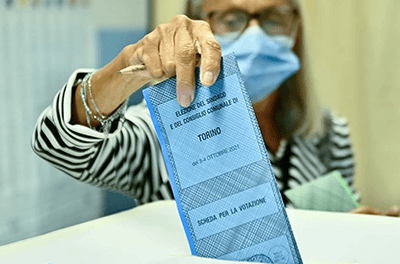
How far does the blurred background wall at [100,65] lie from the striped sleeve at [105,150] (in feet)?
1.39

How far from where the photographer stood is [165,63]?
53 cm

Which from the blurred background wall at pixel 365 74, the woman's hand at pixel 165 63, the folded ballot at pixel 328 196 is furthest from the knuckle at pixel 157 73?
the blurred background wall at pixel 365 74

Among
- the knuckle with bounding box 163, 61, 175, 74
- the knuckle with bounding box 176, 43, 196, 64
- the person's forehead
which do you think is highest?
the person's forehead

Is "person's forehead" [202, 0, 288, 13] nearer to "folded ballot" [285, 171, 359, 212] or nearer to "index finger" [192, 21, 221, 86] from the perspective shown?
"folded ballot" [285, 171, 359, 212]

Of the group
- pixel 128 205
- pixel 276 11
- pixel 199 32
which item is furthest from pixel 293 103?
pixel 199 32

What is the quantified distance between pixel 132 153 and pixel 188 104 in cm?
68

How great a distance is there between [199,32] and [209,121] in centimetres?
14

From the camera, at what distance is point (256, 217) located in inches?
16.3

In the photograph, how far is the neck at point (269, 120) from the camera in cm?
137

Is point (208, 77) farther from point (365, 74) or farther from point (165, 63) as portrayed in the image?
point (365, 74)

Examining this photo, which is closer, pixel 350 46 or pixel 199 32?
pixel 199 32

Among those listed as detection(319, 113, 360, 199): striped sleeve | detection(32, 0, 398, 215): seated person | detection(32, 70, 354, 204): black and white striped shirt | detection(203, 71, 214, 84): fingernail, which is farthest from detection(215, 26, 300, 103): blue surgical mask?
detection(203, 71, 214, 84): fingernail

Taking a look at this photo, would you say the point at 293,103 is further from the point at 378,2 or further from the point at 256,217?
the point at 256,217

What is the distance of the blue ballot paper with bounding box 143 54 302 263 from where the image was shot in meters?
0.41
